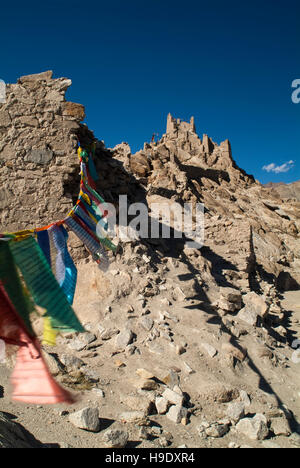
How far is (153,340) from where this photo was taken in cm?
448

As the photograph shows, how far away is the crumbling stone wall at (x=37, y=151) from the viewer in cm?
540

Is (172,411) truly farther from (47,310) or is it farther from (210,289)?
(210,289)

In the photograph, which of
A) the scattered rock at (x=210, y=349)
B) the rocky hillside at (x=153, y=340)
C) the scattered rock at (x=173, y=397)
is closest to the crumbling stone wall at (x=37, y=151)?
the rocky hillside at (x=153, y=340)

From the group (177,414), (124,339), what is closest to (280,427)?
(177,414)

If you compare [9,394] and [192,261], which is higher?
[192,261]

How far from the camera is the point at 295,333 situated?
6992 mm

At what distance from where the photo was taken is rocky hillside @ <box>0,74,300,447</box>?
307 centimetres

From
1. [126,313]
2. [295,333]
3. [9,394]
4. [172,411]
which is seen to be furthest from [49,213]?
[295,333]

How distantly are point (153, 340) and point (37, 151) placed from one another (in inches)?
165

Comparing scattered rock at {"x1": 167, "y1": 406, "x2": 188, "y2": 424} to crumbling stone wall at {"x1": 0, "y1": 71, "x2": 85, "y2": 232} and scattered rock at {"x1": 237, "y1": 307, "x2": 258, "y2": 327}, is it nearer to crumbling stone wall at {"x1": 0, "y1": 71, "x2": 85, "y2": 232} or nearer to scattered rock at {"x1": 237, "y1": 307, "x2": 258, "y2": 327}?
scattered rock at {"x1": 237, "y1": 307, "x2": 258, "y2": 327}

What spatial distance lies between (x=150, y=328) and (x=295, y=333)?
440 cm

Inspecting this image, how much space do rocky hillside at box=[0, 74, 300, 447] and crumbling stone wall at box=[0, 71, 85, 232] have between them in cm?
2

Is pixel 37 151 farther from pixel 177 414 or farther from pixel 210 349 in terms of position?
pixel 177 414

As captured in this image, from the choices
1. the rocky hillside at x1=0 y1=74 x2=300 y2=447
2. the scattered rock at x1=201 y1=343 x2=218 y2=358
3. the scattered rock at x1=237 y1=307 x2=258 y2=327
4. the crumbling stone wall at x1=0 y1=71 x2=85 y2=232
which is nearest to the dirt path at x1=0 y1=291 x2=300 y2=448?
the rocky hillside at x1=0 y1=74 x2=300 y2=447
